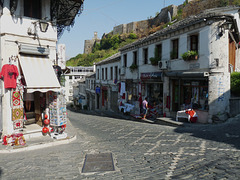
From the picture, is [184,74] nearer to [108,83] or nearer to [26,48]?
[26,48]

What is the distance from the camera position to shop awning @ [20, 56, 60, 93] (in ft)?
28.0

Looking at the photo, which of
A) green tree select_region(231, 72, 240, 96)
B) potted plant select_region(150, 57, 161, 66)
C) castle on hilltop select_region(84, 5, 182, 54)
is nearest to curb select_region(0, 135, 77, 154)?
potted plant select_region(150, 57, 161, 66)

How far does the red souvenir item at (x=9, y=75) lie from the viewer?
27.6ft

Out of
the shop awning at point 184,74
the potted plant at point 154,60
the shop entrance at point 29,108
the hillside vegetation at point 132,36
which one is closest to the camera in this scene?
the shop entrance at point 29,108

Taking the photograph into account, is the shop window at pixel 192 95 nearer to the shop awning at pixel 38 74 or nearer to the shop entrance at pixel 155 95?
the shop entrance at pixel 155 95

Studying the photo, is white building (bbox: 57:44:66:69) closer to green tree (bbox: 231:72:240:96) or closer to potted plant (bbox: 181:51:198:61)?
potted plant (bbox: 181:51:198:61)

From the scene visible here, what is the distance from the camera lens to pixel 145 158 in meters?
6.45

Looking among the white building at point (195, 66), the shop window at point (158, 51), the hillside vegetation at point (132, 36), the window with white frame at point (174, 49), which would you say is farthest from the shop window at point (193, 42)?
the hillside vegetation at point (132, 36)

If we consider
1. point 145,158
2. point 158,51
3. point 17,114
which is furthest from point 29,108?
point 158,51

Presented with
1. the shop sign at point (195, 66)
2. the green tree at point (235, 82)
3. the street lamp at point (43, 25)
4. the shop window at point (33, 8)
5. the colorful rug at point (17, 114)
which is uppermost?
the shop window at point (33, 8)

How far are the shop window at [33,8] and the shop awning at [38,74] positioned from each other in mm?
1977

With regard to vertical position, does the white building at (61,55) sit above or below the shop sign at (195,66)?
above

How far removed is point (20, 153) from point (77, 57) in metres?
93.8

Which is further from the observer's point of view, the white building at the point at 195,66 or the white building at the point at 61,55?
the white building at the point at 195,66
